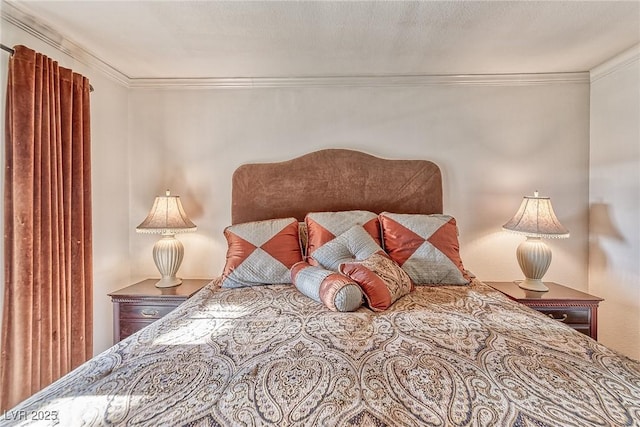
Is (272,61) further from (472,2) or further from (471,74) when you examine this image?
(471,74)

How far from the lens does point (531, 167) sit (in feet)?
8.29

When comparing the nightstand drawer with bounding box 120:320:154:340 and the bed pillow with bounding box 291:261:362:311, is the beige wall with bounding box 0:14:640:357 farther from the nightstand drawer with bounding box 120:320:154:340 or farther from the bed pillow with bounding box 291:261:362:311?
the bed pillow with bounding box 291:261:362:311

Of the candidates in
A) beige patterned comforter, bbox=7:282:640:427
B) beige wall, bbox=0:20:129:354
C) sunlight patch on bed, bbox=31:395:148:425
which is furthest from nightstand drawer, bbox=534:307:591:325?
beige wall, bbox=0:20:129:354

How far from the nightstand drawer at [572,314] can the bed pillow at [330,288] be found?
1.44m

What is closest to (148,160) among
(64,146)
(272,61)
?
(64,146)

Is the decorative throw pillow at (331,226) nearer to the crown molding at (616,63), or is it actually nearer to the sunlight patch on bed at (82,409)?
the sunlight patch on bed at (82,409)

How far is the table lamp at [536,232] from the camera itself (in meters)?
2.12

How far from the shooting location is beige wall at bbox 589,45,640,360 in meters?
2.13

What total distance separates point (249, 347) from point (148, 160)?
7.25 feet

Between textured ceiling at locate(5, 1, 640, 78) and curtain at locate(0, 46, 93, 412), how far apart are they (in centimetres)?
42

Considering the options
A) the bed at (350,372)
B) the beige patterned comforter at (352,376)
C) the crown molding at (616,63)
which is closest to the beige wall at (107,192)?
the bed at (350,372)

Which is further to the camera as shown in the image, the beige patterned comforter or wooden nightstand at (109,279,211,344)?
wooden nightstand at (109,279,211,344)

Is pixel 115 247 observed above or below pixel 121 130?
below

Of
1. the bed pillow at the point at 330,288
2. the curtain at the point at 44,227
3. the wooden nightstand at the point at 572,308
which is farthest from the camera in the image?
the wooden nightstand at the point at 572,308
